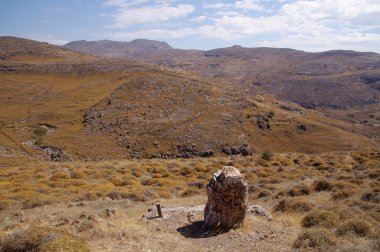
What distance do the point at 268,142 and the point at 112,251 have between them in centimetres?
5614

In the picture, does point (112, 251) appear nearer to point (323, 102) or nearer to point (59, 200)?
point (59, 200)

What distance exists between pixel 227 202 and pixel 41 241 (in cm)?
790

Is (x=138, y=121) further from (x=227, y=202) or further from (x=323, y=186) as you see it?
(x=227, y=202)

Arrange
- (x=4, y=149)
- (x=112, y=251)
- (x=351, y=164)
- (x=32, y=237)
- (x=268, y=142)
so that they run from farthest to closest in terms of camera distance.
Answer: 1. (x=268, y=142)
2. (x=4, y=149)
3. (x=351, y=164)
4. (x=112, y=251)
5. (x=32, y=237)

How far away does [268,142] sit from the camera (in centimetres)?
6706

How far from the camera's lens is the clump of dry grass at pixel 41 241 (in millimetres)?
12016

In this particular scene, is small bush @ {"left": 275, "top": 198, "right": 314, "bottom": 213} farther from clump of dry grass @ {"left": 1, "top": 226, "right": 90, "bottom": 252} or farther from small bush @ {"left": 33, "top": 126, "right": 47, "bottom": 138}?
small bush @ {"left": 33, "top": 126, "right": 47, "bottom": 138}

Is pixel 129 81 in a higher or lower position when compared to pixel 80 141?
higher

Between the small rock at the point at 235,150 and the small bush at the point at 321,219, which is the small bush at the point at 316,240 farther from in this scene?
the small rock at the point at 235,150

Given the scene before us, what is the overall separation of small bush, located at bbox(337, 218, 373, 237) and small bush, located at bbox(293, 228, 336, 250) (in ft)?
2.52

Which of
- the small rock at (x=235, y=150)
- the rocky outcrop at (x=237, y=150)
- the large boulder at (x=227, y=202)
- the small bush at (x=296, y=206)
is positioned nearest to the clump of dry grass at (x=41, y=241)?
the large boulder at (x=227, y=202)

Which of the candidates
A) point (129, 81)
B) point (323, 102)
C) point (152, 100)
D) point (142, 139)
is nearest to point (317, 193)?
point (142, 139)

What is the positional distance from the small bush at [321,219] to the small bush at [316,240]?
88.8 inches

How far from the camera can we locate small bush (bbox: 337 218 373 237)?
1398 centimetres
